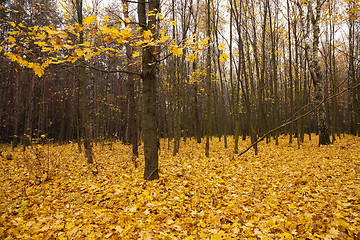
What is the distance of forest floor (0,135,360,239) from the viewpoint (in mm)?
2875

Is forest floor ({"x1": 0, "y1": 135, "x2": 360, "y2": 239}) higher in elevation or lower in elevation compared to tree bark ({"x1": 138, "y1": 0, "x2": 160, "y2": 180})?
lower

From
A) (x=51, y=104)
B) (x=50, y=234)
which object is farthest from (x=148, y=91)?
(x=51, y=104)

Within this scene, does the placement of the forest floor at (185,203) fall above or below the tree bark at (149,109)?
below

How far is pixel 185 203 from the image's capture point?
152 inches

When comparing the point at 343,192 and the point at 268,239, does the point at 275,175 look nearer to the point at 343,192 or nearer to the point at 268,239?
the point at 343,192

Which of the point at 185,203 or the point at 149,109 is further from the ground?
the point at 149,109

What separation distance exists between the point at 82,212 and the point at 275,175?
17.0 ft

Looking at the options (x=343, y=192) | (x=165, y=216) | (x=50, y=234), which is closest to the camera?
(x=50, y=234)

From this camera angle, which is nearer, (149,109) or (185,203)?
(185,203)

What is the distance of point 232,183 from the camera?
505cm

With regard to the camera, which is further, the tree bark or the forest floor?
the tree bark

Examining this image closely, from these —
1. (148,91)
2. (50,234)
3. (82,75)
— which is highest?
(82,75)

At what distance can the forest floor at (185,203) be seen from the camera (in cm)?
288

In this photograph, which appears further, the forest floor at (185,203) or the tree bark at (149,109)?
the tree bark at (149,109)
